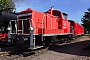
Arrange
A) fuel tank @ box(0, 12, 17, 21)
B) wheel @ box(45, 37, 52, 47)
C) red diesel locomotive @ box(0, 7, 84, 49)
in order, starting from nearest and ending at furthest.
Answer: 1. red diesel locomotive @ box(0, 7, 84, 49)
2. wheel @ box(45, 37, 52, 47)
3. fuel tank @ box(0, 12, 17, 21)

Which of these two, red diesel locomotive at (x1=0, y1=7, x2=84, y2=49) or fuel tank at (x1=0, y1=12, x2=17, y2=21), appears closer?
red diesel locomotive at (x1=0, y1=7, x2=84, y2=49)

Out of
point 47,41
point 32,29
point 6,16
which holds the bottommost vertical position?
point 47,41

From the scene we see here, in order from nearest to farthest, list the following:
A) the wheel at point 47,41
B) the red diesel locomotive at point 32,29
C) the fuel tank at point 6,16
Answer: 1. the red diesel locomotive at point 32,29
2. the wheel at point 47,41
3. the fuel tank at point 6,16

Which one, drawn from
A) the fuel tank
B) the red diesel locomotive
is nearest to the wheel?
the red diesel locomotive

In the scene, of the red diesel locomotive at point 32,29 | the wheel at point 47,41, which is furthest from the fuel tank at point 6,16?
the wheel at point 47,41

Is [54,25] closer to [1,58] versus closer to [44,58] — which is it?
[44,58]

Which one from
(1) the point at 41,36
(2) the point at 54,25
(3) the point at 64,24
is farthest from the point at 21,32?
(3) the point at 64,24

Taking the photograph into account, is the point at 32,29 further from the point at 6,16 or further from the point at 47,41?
the point at 6,16

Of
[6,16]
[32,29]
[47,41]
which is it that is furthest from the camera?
[6,16]

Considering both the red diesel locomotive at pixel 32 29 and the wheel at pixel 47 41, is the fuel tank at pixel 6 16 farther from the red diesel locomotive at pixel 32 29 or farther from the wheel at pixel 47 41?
the wheel at pixel 47 41

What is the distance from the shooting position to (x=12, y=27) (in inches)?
509

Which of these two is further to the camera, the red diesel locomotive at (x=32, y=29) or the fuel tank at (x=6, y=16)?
the fuel tank at (x=6, y=16)

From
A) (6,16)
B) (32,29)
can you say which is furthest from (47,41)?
(6,16)

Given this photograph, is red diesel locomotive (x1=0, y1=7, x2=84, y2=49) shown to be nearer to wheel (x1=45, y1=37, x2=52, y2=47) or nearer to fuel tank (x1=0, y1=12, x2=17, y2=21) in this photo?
wheel (x1=45, y1=37, x2=52, y2=47)
